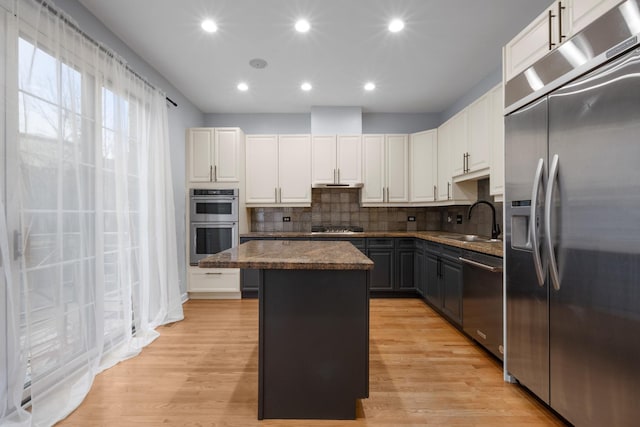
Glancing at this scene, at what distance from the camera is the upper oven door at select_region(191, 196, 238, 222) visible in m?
3.90

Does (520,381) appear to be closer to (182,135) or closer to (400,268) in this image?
(400,268)

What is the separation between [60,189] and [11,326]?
2.58ft

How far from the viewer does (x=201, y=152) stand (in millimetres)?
3980

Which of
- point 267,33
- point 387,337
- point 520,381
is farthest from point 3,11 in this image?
point 520,381

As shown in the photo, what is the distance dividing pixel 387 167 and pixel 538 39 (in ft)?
8.46

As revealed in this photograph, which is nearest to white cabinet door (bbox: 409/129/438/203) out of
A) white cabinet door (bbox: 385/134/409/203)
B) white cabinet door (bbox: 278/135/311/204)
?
white cabinet door (bbox: 385/134/409/203)

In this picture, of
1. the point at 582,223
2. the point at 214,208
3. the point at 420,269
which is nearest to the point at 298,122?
the point at 214,208

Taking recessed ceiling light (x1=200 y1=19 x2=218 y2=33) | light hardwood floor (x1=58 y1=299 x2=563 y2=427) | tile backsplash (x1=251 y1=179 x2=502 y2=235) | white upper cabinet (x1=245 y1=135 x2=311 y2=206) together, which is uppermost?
recessed ceiling light (x1=200 y1=19 x2=218 y2=33)

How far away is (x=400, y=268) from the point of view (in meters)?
3.97

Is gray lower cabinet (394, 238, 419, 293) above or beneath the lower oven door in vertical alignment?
beneath

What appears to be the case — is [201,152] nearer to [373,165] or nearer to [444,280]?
[373,165]

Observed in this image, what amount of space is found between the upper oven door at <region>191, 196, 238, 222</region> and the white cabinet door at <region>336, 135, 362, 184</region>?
60.5 inches

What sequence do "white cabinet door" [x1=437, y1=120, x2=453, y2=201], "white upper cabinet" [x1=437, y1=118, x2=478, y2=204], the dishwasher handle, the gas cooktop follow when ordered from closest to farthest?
the dishwasher handle < "white upper cabinet" [x1=437, y1=118, x2=478, y2=204] < "white cabinet door" [x1=437, y1=120, x2=453, y2=201] < the gas cooktop

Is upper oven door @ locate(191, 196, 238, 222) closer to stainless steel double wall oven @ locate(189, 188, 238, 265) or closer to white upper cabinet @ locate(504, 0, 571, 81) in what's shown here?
stainless steel double wall oven @ locate(189, 188, 238, 265)
